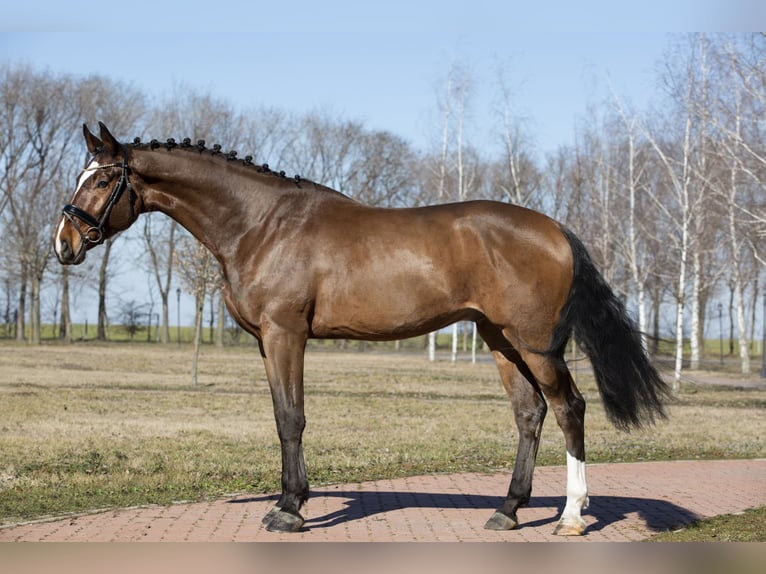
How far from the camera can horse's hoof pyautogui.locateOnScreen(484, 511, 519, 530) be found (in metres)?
6.64

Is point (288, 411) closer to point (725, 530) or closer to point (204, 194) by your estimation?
point (204, 194)

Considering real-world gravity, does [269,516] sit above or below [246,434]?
above

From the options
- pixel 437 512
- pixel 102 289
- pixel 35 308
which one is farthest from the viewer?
pixel 102 289

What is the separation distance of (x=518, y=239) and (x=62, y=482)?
505 cm

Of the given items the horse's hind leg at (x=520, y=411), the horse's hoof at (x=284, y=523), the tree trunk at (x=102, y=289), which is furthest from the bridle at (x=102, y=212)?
the tree trunk at (x=102, y=289)

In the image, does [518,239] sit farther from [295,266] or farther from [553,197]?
[553,197]

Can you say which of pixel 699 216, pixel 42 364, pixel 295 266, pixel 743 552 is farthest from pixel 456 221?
pixel 42 364

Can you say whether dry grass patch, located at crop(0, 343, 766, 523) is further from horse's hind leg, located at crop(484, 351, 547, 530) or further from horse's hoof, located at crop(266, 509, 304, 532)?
horse's hind leg, located at crop(484, 351, 547, 530)

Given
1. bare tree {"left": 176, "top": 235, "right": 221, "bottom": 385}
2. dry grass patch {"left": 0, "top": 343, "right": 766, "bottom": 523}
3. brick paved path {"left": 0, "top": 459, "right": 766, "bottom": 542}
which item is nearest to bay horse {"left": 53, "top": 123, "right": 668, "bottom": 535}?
brick paved path {"left": 0, "top": 459, "right": 766, "bottom": 542}

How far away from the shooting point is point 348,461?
1036cm

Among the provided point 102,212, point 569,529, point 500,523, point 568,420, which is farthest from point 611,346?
point 102,212

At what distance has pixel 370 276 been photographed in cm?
643

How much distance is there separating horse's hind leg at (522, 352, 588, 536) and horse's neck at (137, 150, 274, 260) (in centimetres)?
235

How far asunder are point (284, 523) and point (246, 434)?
6.77 metres
